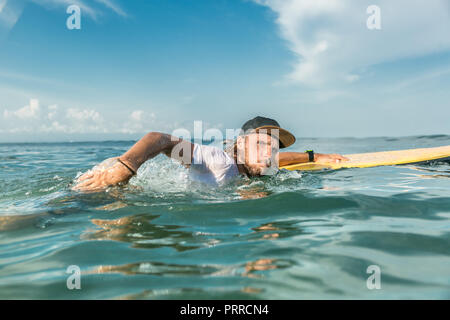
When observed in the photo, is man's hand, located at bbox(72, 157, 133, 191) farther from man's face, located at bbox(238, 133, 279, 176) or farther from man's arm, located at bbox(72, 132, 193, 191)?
man's face, located at bbox(238, 133, 279, 176)

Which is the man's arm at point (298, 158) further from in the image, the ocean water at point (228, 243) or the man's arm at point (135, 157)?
the man's arm at point (135, 157)

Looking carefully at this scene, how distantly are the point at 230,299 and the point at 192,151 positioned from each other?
95.7 inches

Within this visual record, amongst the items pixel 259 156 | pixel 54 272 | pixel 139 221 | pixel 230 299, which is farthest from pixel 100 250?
pixel 259 156

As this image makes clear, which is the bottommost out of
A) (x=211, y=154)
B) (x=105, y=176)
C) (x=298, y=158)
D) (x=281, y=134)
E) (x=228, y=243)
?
(x=228, y=243)

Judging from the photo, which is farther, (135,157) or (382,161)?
(382,161)

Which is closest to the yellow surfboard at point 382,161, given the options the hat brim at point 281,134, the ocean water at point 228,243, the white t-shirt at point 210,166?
the hat brim at point 281,134

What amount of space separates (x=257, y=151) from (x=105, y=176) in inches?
83.9

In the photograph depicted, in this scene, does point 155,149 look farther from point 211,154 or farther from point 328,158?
point 328,158

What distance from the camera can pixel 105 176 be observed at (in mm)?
3086

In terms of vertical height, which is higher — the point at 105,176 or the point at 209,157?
the point at 209,157

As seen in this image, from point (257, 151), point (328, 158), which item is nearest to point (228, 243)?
point (257, 151)

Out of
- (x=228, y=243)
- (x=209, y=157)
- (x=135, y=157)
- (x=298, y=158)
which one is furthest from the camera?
(x=298, y=158)

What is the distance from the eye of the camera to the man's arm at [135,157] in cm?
293
